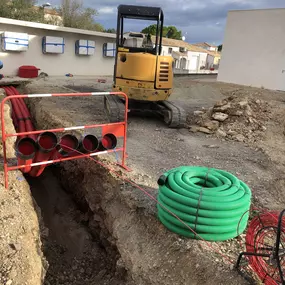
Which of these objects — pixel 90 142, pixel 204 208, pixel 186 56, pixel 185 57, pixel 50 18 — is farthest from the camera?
pixel 186 56

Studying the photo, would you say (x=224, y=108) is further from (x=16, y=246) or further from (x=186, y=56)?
(x=186, y=56)

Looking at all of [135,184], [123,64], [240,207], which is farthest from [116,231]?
[123,64]

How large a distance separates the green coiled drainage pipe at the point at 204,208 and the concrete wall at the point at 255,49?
1700 centimetres

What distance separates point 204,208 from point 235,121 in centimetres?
578

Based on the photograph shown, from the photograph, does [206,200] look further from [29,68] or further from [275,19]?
[275,19]

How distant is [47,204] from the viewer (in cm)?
687

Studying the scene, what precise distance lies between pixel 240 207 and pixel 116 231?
6.42 feet

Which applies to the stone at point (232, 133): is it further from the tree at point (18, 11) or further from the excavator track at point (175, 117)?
the tree at point (18, 11)

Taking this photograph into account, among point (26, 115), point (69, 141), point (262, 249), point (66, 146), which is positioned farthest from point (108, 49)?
point (262, 249)

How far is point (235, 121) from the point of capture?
8.99m

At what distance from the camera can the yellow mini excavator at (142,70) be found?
8.26m

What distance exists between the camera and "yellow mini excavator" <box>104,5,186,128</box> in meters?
8.26

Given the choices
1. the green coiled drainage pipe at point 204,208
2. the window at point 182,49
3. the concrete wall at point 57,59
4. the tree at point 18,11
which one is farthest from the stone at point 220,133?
the window at point 182,49

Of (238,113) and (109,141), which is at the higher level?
(238,113)
